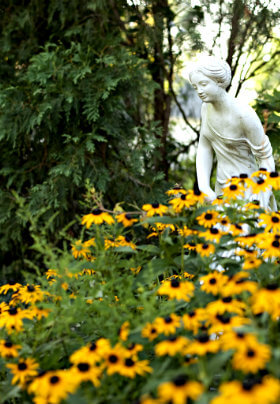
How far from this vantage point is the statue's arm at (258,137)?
2.45 m

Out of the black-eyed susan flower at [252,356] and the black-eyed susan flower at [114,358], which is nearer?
the black-eyed susan flower at [252,356]

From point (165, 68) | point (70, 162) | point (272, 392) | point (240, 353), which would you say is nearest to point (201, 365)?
point (240, 353)

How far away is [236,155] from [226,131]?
0.52 feet

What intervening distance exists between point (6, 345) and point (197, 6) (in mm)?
4284

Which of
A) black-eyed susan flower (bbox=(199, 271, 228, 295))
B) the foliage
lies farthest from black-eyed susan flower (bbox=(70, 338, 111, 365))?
black-eyed susan flower (bbox=(199, 271, 228, 295))

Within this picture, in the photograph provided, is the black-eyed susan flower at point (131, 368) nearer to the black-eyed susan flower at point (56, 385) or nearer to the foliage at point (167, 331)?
the foliage at point (167, 331)

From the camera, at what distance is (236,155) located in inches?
102

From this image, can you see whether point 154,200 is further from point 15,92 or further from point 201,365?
point 201,365

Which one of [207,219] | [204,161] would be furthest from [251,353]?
[204,161]

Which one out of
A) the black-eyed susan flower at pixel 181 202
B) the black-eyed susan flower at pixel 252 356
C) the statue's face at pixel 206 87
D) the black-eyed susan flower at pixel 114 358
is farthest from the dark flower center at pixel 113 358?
the statue's face at pixel 206 87

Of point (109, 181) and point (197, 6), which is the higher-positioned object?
point (197, 6)

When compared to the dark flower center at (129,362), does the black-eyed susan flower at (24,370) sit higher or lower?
lower

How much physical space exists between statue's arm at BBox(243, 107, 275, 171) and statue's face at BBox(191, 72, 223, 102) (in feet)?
0.62

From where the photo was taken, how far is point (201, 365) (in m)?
1.26
